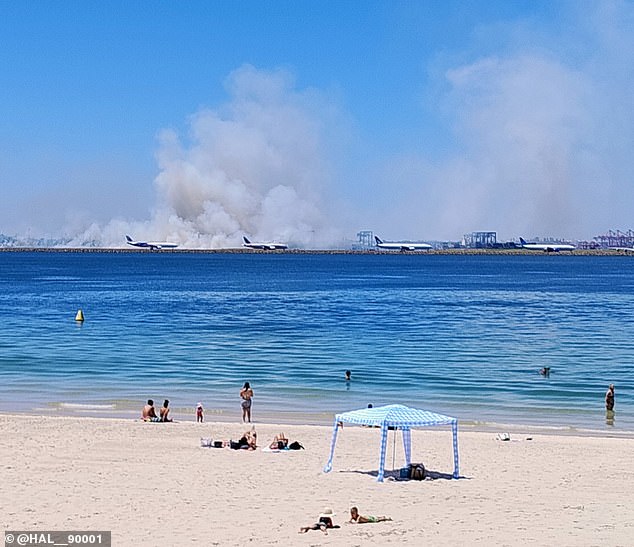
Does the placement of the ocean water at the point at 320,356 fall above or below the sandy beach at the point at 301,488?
above

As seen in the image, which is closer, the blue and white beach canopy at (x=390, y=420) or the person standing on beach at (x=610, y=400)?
the blue and white beach canopy at (x=390, y=420)

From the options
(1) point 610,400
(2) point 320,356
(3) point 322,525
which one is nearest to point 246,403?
(1) point 610,400

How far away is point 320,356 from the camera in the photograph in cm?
5069

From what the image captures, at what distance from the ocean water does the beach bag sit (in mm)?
11012

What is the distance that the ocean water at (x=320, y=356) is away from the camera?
3638 centimetres

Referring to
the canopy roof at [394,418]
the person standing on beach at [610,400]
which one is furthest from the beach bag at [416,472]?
the person standing on beach at [610,400]

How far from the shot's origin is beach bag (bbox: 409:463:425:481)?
22.2 m

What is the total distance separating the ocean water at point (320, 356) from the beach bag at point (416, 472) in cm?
1101

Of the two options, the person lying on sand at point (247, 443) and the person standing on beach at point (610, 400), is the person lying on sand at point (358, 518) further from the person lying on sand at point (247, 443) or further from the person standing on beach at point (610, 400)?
the person standing on beach at point (610, 400)

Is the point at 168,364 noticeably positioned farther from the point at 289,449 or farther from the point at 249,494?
the point at 249,494

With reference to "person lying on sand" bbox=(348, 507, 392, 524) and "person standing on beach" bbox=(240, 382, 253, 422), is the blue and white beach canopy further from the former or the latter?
"person standing on beach" bbox=(240, 382, 253, 422)

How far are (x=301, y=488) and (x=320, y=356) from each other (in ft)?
97.4

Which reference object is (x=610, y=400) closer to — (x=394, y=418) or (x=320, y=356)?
(x=394, y=418)

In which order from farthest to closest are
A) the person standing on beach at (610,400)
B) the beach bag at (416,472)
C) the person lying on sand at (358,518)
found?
the person standing on beach at (610,400), the beach bag at (416,472), the person lying on sand at (358,518)
